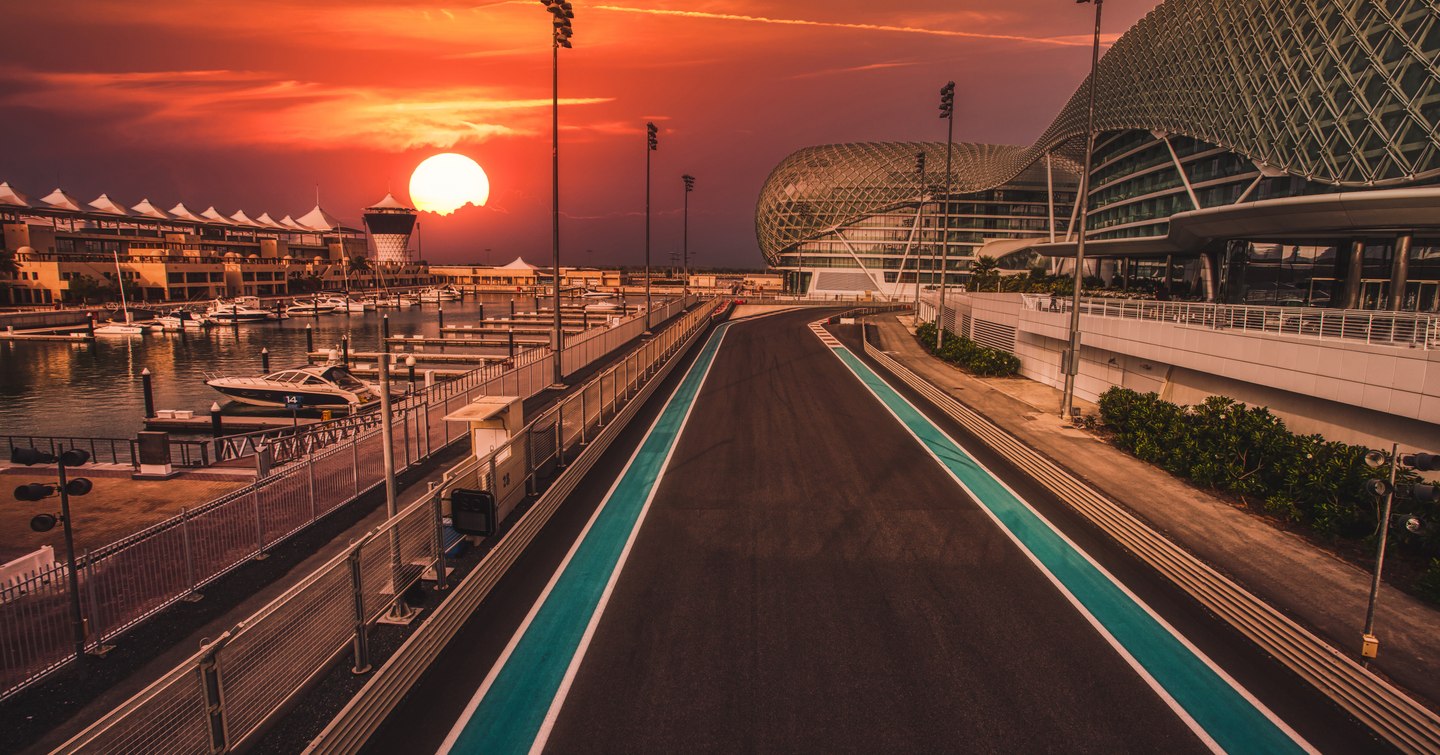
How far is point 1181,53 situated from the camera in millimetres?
54344

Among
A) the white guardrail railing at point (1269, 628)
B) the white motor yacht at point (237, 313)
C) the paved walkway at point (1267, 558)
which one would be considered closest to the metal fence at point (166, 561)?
the white guardrail railing at point (1269, 628)

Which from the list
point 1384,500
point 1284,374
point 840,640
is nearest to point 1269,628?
point 1384,500

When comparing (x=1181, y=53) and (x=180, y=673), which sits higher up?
(x=1181, y=53)

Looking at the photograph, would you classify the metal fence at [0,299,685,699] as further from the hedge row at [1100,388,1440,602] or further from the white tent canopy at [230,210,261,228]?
the white tent canopy at [230,210,261,228]

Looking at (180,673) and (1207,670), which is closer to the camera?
(180,673)

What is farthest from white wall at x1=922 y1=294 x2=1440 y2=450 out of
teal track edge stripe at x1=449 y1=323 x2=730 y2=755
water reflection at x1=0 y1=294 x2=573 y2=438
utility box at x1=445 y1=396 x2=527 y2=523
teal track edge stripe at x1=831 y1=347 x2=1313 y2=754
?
water reflection at x1=0 y1=294 x2=573 y2=438

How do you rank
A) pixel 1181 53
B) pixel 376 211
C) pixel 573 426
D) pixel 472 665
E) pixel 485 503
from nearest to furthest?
pixel 472 665 < pixel 485 503 < pixel 573 426 < pixel 1181 53 < pixel 376 211

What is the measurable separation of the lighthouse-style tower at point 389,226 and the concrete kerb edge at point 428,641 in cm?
18520

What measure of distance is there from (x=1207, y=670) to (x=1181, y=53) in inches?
2498

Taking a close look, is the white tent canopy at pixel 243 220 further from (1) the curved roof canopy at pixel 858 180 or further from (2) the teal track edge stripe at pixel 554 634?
(2) the teal track edge stripe at pixel 554 634

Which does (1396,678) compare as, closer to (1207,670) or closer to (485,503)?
(1207,670)

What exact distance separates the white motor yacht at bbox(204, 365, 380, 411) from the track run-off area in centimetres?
2277

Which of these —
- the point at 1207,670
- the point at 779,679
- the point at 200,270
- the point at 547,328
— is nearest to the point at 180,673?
the point at 779,679

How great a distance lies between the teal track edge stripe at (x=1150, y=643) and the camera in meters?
7.45
